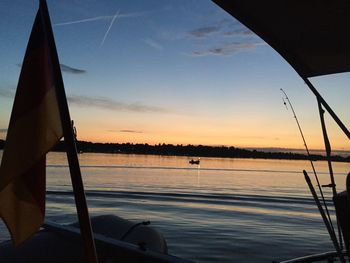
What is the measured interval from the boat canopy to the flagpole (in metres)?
1.53

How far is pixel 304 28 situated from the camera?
422 cm

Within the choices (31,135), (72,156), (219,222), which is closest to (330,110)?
(72,156)

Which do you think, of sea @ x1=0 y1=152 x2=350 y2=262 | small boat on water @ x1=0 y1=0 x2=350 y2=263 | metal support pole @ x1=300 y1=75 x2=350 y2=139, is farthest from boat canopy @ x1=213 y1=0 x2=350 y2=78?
sea @ x1=0 y1=152 x2=350 y2=262

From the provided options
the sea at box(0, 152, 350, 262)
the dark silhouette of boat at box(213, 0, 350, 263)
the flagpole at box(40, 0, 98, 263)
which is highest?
the dark silhouette of boat at box(213, 0, 350, 263)

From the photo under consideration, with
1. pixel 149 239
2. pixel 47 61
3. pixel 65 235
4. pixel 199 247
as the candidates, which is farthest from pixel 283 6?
pixel 199 247

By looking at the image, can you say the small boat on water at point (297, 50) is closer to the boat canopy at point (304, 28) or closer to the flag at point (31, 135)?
the boat canopy at point (304, 28)

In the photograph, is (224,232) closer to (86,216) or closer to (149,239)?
(149,239)

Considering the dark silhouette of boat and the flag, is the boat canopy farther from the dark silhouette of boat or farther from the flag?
the flag

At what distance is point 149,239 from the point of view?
848 centimetres

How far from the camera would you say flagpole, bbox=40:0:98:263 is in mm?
2631

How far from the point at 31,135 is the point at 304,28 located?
9.72ft

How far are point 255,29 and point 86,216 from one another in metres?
2.67

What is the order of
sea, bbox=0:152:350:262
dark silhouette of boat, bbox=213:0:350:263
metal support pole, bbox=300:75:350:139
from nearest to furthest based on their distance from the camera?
1. dark silhouette of boat, bbox=213:0:350:263
2. metal support pole, bbox=300:75:350:139
3. sea, bbox=0:152:350:262

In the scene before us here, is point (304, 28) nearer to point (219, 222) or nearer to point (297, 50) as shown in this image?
point (297, 50)
